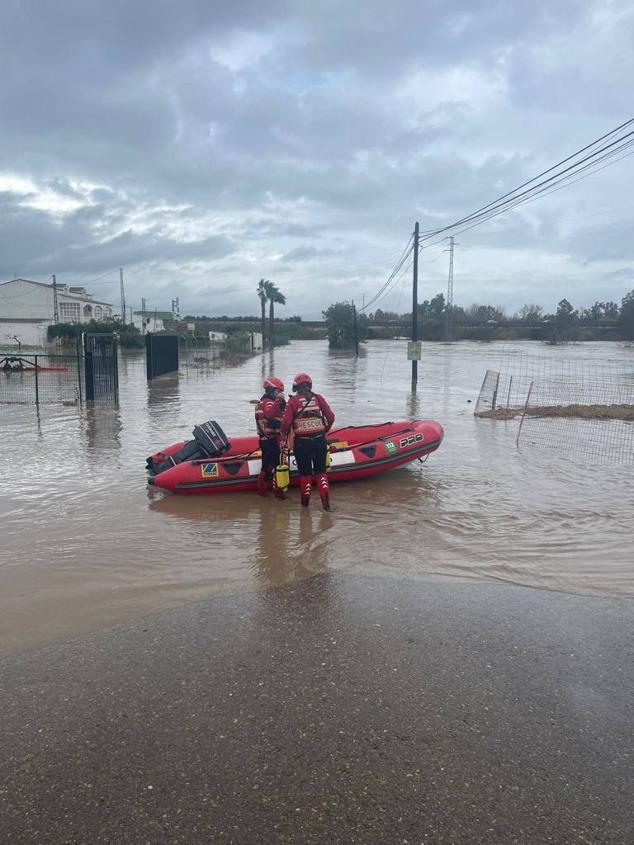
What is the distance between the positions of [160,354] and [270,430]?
65.9 feet

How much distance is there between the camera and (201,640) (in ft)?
14.2

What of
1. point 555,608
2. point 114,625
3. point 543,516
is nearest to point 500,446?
point 543,516

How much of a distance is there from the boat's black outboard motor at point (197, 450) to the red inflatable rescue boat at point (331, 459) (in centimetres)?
2

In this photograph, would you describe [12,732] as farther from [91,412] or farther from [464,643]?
[91,412]

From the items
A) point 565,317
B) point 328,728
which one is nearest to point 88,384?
point 328,728

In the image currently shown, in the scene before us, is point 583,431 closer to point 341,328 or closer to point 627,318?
point 341,328

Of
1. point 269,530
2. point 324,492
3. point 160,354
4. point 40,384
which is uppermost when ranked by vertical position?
point 160,354

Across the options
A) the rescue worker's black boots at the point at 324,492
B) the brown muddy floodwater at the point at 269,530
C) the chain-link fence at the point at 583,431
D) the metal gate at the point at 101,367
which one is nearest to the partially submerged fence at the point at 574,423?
the chain-link fence at the point at 583,431

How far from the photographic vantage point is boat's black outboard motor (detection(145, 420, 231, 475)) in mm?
9062

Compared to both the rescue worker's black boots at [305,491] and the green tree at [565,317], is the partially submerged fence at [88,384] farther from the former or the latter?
the green tree at [565,317]

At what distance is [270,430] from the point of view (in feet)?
27.5

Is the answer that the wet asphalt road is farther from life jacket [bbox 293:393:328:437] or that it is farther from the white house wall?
the white house wall

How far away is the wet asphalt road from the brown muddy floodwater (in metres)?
0.72

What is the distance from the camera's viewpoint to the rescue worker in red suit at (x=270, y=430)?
834cm
